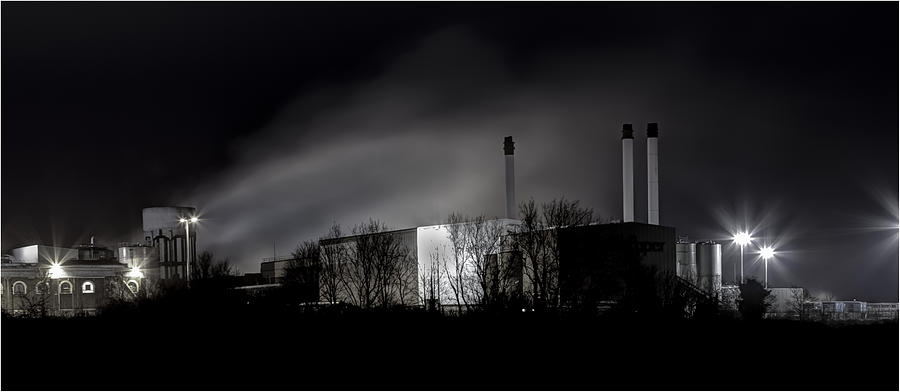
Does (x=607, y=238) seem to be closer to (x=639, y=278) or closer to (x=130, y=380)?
(x=639, y=278)

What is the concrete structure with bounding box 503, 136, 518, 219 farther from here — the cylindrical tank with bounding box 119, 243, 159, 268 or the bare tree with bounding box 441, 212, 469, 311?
the cylindrical tank with bounding box 119, 243, 159, 268

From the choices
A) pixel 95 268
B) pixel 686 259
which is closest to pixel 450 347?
pixel 686 259

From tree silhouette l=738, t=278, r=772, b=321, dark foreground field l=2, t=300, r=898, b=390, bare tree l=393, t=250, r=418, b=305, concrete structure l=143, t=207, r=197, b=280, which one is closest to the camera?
dark foreground field l=2, t=300, r=898, b=390

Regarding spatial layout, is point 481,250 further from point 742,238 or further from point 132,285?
point 132,285

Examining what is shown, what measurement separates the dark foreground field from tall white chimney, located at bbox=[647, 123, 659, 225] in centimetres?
2381

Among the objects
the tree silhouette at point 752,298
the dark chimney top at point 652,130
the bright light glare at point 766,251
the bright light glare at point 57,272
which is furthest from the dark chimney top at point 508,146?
the bright light glare at point 57,272

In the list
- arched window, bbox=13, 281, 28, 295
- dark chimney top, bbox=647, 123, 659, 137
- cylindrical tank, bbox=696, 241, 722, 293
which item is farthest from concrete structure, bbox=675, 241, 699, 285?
arched window, bbox=13, 281, 28, 295

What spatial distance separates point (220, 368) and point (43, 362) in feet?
11.8

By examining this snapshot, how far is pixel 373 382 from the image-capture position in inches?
574

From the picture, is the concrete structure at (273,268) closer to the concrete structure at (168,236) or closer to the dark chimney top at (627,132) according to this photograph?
the concrete structure at (168,236)

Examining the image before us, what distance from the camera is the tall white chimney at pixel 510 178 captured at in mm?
47969

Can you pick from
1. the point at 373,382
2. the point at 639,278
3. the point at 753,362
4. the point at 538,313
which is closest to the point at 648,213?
the point at 639,278

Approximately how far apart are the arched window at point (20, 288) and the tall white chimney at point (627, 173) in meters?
30.8

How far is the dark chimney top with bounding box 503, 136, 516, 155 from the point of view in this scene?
160 ft
